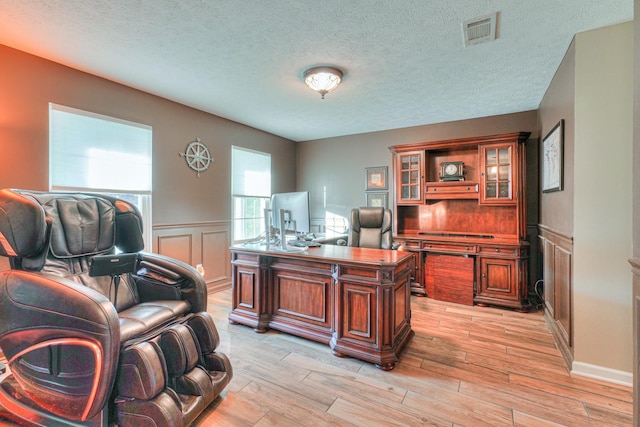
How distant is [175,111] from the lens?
11.9 feet

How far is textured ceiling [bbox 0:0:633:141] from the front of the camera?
1.90 meters

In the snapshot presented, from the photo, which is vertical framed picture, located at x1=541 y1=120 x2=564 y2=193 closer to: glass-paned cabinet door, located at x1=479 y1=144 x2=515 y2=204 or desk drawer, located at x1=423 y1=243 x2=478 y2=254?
glass-paned cabinet door, located at x1=479 y1=144 x2=515 y2=204

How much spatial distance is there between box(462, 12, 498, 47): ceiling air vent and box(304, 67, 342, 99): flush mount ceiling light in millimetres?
1075

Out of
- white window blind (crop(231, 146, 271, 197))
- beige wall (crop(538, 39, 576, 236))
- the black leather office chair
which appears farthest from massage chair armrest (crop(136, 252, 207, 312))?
beige wall (crop(538, 39, 576, 236))

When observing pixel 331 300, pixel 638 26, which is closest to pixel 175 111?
pixel 331 300

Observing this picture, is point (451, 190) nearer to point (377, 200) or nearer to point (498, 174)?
point (498, 174)

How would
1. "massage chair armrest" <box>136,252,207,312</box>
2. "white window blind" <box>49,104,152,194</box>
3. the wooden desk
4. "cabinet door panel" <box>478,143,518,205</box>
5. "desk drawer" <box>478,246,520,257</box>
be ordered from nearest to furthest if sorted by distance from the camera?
1. "massage chair armrest" <box>136,252,207,312</box>
2. the wooden desk
3. "white window blind" <box>49,104,152,194</box>
4. "desk drawer" <box>478,246,520,257</box>
5. "cabinet door panel" <box>478,143,518,205</box>

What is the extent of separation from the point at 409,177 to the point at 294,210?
2195 mm

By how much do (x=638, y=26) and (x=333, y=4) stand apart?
150cm

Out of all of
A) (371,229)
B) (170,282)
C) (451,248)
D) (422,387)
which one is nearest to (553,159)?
(451,248)

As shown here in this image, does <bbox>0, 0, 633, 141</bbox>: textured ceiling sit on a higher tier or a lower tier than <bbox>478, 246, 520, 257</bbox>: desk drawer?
higher

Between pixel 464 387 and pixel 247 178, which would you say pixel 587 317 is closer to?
pixel 464 387

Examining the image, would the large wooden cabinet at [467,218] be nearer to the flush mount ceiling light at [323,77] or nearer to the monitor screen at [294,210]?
the monitor screen at [294,210]

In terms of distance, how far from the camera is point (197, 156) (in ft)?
12.8
